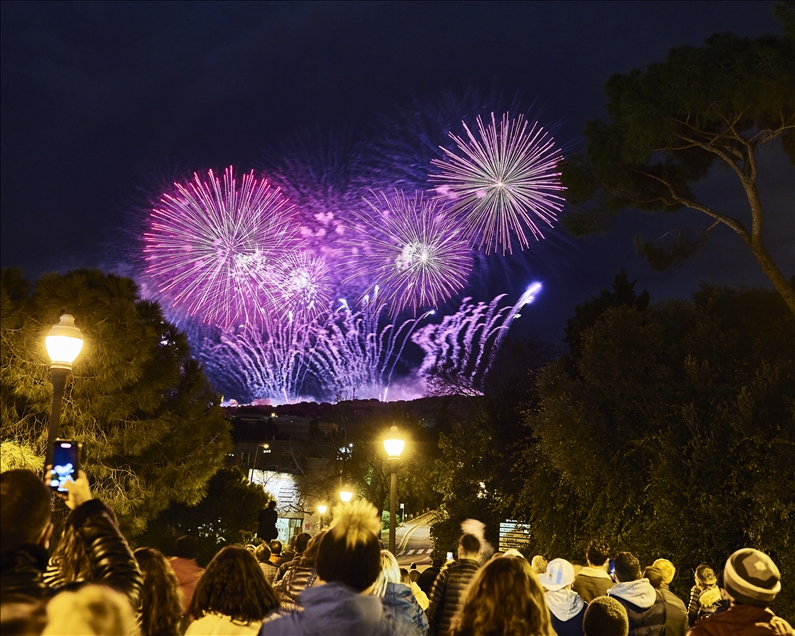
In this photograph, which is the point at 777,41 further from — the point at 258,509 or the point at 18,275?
the point at 258,509

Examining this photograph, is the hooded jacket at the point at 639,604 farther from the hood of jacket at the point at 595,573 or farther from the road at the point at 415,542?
the road at the point at 415,542

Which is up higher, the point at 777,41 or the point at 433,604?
the point at 777,41

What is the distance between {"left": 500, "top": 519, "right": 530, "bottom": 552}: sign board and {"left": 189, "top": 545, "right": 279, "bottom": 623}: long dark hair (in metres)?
17.6

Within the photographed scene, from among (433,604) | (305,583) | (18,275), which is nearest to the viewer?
(305,583)

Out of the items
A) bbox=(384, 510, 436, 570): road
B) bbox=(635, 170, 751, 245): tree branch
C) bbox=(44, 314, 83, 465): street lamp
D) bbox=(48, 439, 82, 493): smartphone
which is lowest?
bbox=(384, 510, 436, 570): road

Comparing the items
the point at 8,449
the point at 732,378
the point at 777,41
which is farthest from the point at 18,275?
the point at 777,41

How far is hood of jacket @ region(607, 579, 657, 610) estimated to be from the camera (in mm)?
5770

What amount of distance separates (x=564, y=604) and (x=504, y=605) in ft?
8.45

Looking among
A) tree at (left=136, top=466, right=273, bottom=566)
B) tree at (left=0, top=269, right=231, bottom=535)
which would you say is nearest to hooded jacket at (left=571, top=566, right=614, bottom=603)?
tree at (left=0, top=269, right=231, bottom=535)

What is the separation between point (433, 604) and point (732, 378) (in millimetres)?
11266

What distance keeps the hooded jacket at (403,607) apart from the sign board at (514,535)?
665 inches

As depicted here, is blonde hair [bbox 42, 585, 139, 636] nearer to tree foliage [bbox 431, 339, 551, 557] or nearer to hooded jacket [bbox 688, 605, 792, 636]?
hooded jacket [bbox 688, 605, 792, 636]

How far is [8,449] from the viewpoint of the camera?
1308cm

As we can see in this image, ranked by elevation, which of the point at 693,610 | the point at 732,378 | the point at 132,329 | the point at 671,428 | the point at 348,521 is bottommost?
the point at 693,610
